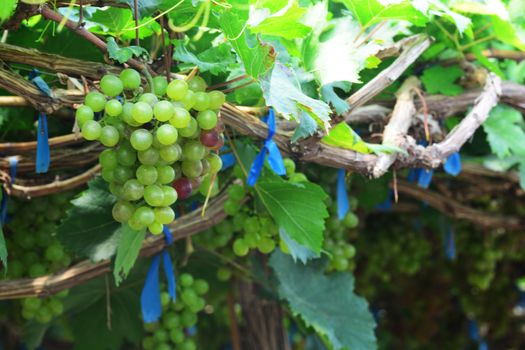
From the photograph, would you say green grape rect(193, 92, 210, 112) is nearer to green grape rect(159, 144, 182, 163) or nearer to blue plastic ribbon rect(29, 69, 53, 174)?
green grape rect(159, 144, 182, 163)

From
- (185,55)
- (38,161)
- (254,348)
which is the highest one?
(185,55)

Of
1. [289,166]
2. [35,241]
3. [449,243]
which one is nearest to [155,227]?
[289,166]

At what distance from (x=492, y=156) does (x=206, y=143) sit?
3.04 feet

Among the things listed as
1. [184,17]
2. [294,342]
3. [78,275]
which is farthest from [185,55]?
[294,342]

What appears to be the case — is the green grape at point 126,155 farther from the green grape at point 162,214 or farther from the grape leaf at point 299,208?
the grape leaf at point 299,208

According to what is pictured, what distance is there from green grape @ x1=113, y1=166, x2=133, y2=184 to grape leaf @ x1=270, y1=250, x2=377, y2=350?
2.01ft

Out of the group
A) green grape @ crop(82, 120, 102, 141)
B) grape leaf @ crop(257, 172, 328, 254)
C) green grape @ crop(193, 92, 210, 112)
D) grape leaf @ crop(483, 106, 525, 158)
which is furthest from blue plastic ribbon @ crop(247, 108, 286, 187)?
grape leaf @ crop(483, 106, 525, 158)

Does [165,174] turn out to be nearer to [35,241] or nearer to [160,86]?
[160,86]

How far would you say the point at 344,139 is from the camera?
1075mm

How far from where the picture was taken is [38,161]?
1.00m

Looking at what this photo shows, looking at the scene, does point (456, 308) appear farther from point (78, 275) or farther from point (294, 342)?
point (78, 275)

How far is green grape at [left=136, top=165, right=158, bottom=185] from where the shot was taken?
83 cm

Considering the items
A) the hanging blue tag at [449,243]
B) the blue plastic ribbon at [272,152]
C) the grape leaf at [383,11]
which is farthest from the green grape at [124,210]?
the hanging blue tag at [449,243]

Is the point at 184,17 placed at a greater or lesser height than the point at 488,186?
greater
